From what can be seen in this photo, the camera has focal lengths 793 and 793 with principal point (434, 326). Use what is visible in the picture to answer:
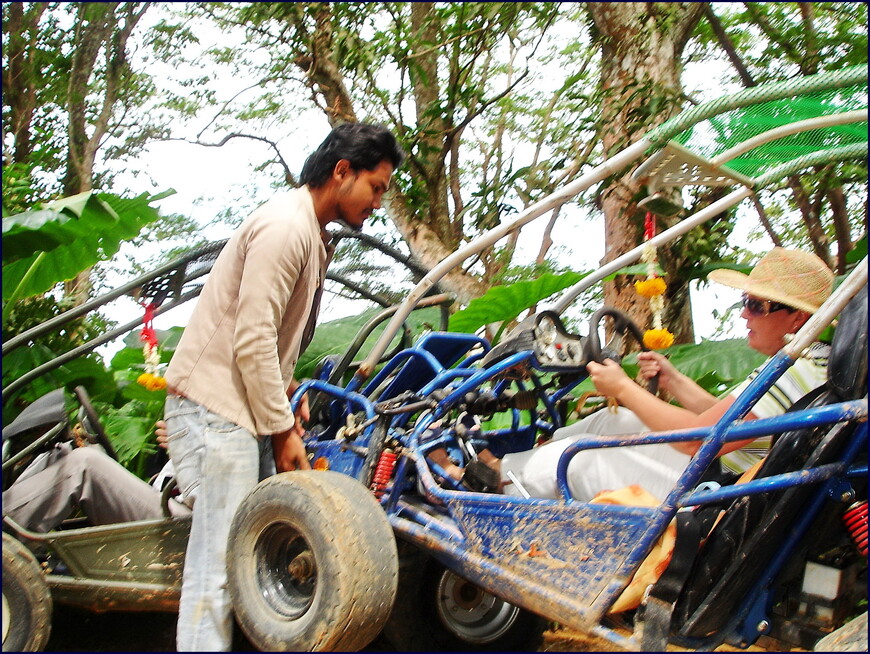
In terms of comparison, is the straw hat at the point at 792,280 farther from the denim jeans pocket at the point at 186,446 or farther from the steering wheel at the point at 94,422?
the steering wheel at the point at 94,422

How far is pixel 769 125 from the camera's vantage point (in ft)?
8.96

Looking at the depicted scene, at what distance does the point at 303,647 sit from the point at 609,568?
0.98 meters

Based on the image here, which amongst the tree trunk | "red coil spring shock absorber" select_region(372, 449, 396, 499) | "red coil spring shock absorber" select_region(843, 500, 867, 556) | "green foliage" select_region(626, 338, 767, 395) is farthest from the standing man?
the tree trunk

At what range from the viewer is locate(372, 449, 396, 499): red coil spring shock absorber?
291 centimetres

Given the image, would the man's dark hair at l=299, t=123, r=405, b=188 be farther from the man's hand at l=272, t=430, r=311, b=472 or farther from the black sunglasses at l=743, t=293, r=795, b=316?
the black sunglasses at l=743, t=293, r=795, b=316

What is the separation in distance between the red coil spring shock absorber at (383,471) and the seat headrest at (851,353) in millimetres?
1515

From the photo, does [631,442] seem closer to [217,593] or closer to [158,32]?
[217,593]

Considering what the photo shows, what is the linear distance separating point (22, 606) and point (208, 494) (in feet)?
3.32

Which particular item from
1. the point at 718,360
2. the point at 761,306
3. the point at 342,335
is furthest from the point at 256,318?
the point at 718,360

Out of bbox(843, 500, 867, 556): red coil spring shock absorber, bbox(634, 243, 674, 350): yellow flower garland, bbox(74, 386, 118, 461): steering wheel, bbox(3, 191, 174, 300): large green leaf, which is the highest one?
bbox(3, 191, 174, 300): large green leaf

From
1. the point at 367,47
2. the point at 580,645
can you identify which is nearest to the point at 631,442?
the point at 580,645

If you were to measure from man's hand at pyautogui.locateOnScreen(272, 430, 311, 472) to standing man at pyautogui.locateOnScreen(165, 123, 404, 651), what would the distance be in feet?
0.12

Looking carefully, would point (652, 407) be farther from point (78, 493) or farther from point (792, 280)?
point (78, 493)

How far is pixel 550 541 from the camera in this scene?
2383 mm
